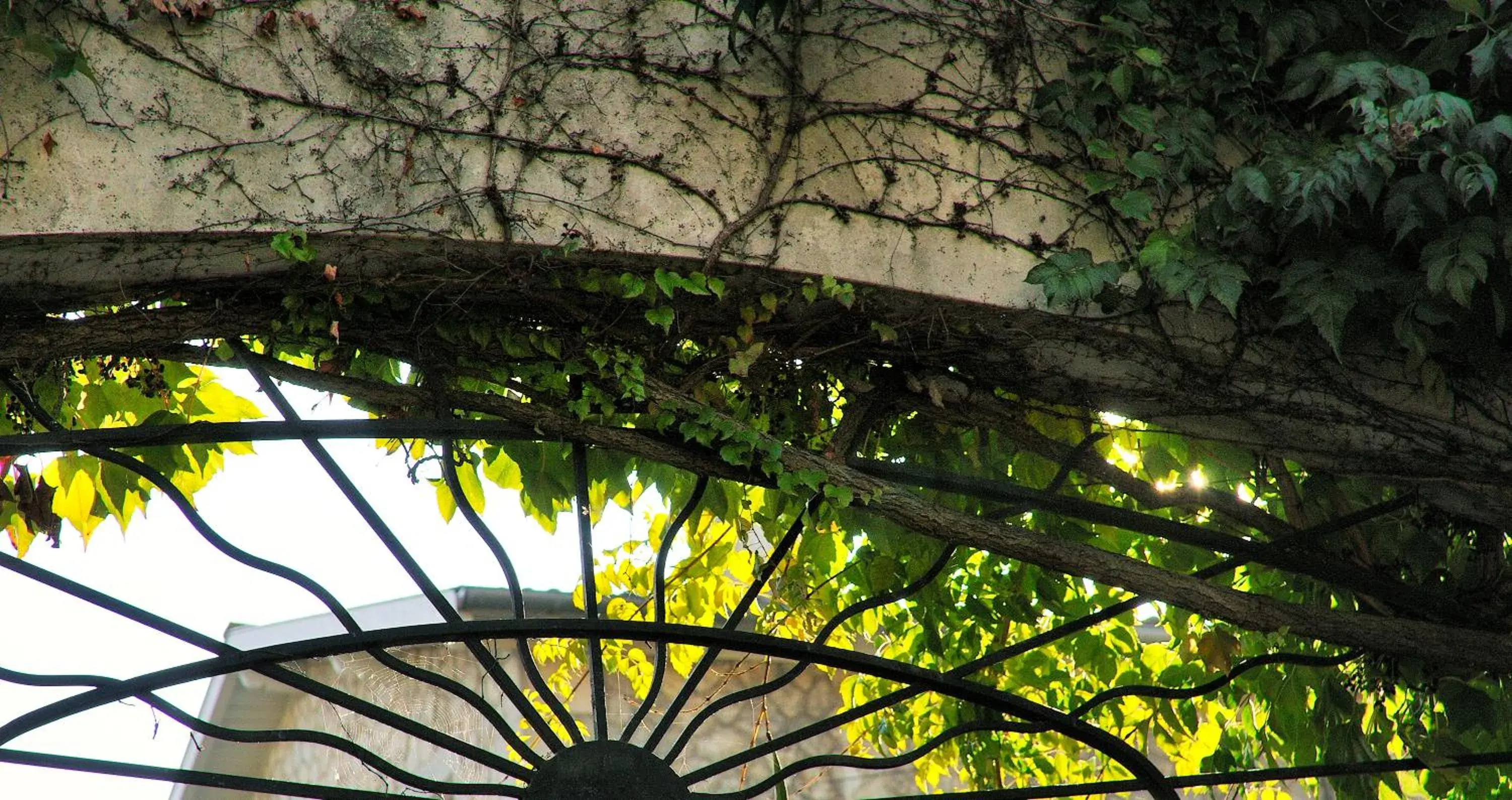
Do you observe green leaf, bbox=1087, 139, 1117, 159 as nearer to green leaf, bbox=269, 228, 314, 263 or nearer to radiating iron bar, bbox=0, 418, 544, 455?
radiating iron bar, bbox=0, 418, 544, 455

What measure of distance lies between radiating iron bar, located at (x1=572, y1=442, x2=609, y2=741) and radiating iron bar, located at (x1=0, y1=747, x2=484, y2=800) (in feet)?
1.18

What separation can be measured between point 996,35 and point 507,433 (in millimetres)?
1201

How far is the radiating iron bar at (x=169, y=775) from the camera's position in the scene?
2.16 m

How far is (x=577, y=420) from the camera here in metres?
2.53

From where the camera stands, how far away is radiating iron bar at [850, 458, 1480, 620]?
2715 millimetres

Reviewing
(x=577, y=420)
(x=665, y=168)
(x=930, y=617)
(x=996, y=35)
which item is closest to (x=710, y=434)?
(x=577, y=420)

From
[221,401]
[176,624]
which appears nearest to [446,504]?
[221,401]

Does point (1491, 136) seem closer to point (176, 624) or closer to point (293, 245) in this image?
point (293, 245)

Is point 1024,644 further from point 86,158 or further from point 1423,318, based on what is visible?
point 86,158

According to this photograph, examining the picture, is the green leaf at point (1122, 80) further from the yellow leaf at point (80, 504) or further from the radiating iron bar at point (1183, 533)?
the yellow leaf at point (80, 504)

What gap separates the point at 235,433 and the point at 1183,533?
70.3 inches

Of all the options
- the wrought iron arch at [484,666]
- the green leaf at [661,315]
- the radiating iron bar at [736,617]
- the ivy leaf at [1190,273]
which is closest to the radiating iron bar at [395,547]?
the wrought iron arch at [484,666]

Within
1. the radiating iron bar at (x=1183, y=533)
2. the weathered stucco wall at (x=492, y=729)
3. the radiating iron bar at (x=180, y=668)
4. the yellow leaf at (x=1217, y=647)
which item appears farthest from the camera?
the weathered stucco wall at (x=492, y=729)

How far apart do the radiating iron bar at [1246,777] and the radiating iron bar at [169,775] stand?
0.99 metres
